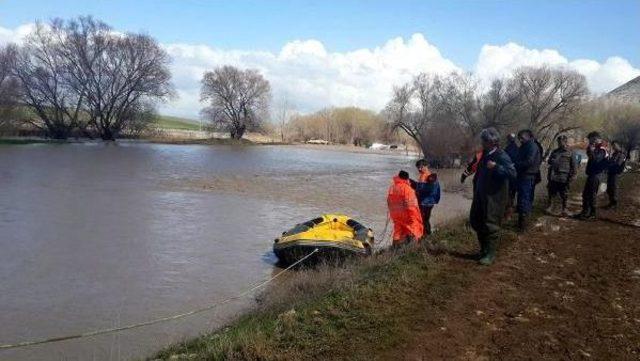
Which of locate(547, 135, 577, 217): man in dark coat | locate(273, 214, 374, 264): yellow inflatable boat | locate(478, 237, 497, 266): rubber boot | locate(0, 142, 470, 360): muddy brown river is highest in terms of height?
locate(547, 135, 577, 217): man in dark coat

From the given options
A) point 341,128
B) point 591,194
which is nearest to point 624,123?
point 591,194

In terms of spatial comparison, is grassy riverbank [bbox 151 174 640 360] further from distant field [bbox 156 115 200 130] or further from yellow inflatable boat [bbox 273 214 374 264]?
distant field [bbox 156 115 200 130]

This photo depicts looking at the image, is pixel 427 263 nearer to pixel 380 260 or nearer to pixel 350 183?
pixel 380 260

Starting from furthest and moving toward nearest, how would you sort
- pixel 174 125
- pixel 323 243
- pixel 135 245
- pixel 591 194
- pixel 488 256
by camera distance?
1. pixel 174 125
2. pixel 135 245
3. pixel 591 194
4. pixel 323 243
5. pixel 488 256

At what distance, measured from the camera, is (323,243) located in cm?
1170

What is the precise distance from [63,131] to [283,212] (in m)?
56.4

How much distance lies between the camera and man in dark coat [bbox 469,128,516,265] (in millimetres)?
7461

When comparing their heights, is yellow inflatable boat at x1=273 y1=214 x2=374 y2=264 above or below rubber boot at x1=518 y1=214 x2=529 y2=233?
below

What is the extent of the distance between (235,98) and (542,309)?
86.0 metres

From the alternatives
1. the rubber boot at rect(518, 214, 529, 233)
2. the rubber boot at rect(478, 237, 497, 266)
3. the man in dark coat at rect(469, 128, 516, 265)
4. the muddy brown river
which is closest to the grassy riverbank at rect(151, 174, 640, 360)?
the rubber boot at rect(478, 237, 497, 266)

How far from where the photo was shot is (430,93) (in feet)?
236

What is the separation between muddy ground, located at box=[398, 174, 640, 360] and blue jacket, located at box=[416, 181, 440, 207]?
220cm

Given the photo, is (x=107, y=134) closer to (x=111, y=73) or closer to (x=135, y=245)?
(x=111, y=73)

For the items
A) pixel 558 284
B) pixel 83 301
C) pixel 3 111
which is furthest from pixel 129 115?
pixel 558 284
